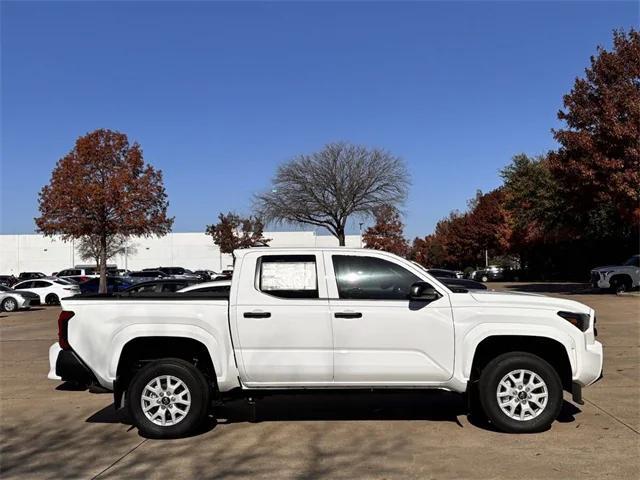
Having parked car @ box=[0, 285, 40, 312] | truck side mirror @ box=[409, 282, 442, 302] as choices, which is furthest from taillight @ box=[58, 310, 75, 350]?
parked car @ box=[0, 285, 40, 312]

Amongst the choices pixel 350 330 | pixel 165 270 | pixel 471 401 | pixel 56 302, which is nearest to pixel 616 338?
pixel 471 401

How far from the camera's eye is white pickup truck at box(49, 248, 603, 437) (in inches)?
244

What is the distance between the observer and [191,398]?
20.6 feet

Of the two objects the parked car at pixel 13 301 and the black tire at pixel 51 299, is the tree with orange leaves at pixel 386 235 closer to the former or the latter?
the black tire at pixel 51 299

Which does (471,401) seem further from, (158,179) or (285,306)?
Answer: (158,179)

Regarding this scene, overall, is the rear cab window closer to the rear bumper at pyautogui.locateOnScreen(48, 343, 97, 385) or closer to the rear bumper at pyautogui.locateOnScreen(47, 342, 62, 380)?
the rear bumper at pyautogui.locateOnScreen(48, 343, 97, 385)

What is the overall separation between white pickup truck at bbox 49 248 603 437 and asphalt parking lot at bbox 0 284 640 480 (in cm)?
31

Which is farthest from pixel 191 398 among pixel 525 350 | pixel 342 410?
pixel 525 350

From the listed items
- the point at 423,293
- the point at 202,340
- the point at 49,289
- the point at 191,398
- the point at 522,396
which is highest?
the point at 49,289

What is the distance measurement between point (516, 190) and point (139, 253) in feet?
161

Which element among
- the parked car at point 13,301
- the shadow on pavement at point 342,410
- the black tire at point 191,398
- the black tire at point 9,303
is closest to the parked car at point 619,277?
the shadow on pavement at point 342,410

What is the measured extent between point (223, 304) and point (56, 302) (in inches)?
1090

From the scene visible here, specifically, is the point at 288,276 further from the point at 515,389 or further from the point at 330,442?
the point at 515,389

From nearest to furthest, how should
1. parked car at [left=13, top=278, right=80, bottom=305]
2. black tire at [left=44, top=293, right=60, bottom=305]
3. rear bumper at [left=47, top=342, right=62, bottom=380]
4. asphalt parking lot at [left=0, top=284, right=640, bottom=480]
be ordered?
asphalt parking lot at [left=0, top=284, right=640, bottom=480] < rear bumper at [left=47, top=342, right=62, bottom=380] < parked car at [left=13, top=278, right=80, bottom=305] < black tire at [left=44, top=293, right=60, bottom=305]
